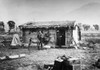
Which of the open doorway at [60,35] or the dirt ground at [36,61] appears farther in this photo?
the open doorway at [60,35]

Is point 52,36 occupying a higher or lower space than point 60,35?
lower

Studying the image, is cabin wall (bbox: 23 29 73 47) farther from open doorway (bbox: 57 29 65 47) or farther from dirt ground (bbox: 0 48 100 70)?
dirt ground (bbox: 0 48 100 70)

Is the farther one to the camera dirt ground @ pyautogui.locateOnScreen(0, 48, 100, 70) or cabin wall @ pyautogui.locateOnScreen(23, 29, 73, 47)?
cabin wall @ pyautogui.locateOnScreen(23, 29, 73, 47)

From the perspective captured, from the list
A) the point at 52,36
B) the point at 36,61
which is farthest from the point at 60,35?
the point at 36,61

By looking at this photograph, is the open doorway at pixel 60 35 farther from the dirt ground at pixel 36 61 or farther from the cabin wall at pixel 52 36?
the dirt ground at pixel 36 61

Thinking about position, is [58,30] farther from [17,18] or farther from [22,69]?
[17,18]

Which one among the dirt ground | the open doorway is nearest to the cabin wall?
the open doorway

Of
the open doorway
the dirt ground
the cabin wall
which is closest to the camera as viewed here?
the dirt ground

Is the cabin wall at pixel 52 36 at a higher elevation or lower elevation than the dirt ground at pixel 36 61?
higher

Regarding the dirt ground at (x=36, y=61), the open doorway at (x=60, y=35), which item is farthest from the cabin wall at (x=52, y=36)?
the dirt ground at (x=36, y=61)

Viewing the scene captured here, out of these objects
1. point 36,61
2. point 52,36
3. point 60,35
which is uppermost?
point 60,35

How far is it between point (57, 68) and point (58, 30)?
14495 millimetres

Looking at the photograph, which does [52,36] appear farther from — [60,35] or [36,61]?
[36,61]

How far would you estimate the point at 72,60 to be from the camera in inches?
295
